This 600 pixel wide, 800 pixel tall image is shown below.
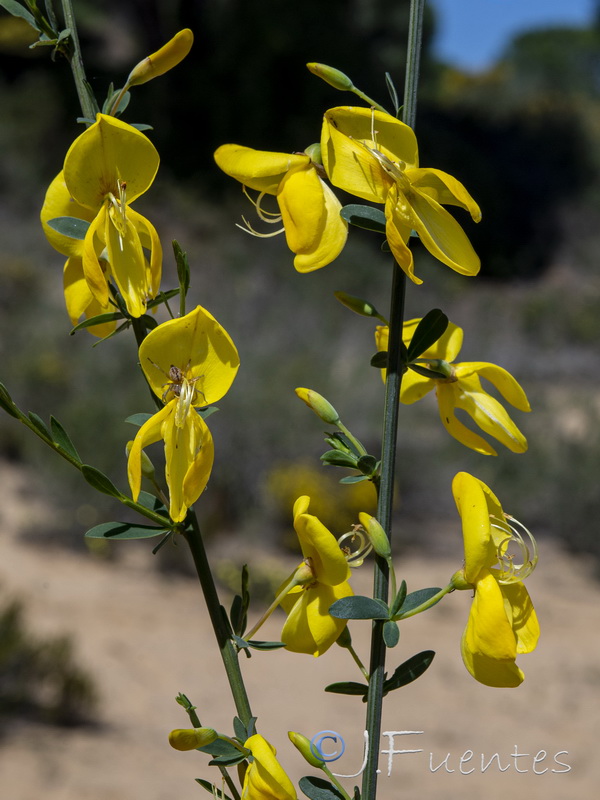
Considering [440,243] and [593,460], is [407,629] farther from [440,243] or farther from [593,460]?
[440,243]

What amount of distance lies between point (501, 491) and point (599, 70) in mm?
Result: 24577

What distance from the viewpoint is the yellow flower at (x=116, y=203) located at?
2.13 feet

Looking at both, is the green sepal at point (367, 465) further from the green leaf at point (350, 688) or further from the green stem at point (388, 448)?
the green leaf at point (350, 688)

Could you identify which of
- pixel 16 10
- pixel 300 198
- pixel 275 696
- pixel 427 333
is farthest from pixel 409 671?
pixel 275 696

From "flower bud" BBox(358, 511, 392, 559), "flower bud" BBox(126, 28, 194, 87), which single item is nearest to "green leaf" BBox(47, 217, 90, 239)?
"flower bud" BBox(126, 28, 194, 87)

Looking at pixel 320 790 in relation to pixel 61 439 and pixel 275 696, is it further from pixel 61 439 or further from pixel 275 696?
pixel 275 696

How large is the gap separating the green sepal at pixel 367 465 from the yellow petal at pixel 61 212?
292mm

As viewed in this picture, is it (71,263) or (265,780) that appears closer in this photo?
(265,780)

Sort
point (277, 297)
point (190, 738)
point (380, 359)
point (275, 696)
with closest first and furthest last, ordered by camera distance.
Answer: point (190, 738)
point (380, 359)
point (275, 696)
point (277, 297)

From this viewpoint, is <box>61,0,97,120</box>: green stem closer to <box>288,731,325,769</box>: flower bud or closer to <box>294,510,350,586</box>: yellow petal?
<box>294,510,350,586</box>: yellow petal

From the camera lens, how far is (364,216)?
65 cm

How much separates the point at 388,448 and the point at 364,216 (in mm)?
174

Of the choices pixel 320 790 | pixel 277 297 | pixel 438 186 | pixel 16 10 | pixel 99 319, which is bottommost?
pixel 277 297

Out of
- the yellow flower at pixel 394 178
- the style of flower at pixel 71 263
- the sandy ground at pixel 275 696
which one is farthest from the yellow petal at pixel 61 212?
the sandy ground at pixel 275 696
